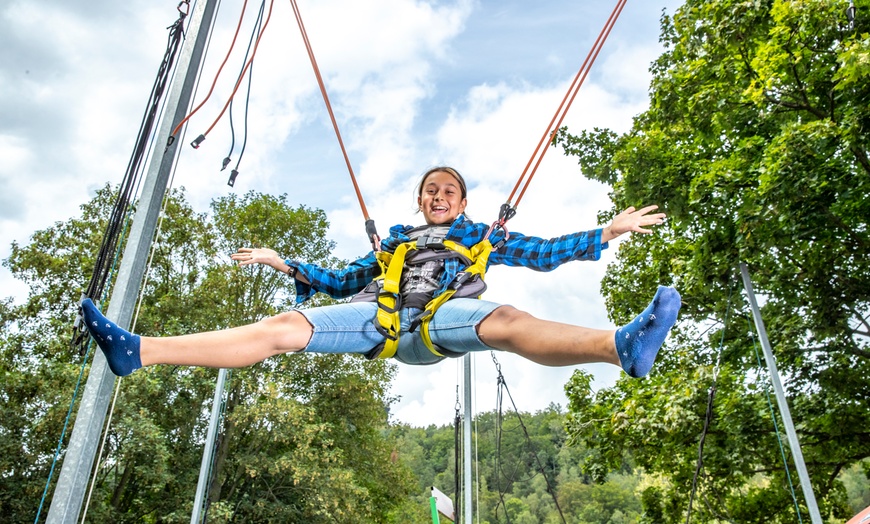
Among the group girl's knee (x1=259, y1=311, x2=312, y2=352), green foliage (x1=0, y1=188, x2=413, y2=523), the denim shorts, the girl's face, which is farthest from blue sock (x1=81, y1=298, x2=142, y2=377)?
green foliage (x1=0, y1=188, x2=413, y2=523)

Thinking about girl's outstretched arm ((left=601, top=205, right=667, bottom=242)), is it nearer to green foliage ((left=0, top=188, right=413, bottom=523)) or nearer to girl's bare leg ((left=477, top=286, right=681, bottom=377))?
girl's bare leg ((left=477, top=286, right=681, bottom=377))

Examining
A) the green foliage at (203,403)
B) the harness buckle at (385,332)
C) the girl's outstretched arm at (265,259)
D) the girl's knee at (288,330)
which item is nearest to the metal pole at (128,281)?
the girl's outstretched arm at (265,259)

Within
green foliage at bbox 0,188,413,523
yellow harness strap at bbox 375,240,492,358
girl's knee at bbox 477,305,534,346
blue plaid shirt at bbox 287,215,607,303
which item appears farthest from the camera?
green foliage at bbox 0,188,413,523

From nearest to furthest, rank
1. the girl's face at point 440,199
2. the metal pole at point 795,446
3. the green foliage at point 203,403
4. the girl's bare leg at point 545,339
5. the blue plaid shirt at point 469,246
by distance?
the girl's bare leg at point 545,339 → the blue plaid shirt at point 469,246 → the girl's face at point 440,199 → the metal pole at point 795,446 → the green foliage at point 203,403

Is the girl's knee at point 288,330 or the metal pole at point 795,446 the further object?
the metal pole at point 795,446

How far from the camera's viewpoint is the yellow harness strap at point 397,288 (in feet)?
7.06

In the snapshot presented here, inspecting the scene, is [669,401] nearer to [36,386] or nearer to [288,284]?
[288,284]

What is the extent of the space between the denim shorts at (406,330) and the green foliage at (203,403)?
1011 cm

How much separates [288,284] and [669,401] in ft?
29.6

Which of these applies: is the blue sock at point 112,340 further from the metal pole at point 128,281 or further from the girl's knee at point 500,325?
the girl's knee at point 500,325

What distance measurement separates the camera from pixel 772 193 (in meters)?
6.47

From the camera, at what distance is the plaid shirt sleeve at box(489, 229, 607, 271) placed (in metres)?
2.36

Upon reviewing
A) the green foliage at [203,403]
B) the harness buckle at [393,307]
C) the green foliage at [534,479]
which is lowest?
the harness buckle at [393,307]

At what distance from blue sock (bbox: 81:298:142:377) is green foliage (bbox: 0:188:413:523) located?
10.2 meters
